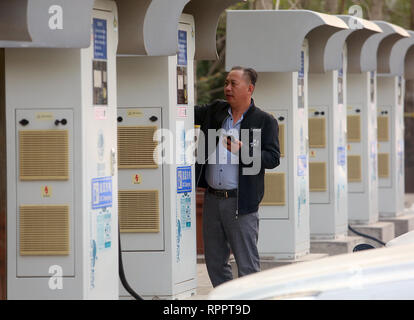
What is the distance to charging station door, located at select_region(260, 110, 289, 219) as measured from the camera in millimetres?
12609

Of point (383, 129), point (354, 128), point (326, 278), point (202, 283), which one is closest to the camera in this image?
point (326, 278)

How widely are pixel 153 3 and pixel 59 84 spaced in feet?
4.81

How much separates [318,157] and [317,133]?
296 mm

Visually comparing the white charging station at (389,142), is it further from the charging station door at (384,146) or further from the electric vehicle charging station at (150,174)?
the electric vehicle charging station at (150,174)

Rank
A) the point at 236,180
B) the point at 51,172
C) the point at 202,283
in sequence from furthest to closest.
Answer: the point at 202,283 → the point at 236,180 → the point at 51,172

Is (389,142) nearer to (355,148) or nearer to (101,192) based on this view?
(355,148)

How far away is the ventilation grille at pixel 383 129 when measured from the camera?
1788 cm

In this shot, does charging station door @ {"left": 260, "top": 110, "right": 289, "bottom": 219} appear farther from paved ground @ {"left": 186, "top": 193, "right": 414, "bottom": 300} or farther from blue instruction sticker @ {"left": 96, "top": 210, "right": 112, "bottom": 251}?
blue instruction sticker @ {"left": 96, "top": 210, "right": 112, "bottom": 251}

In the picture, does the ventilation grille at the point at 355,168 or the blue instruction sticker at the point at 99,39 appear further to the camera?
the ventilation grille at the point at 355,168

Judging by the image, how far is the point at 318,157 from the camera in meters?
14.4

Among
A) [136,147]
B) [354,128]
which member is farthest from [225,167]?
[354,128]

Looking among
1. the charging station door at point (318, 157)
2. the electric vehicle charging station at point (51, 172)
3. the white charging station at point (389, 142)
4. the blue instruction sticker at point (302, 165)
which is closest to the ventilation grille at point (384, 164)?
the white charging station at point (389, 142)

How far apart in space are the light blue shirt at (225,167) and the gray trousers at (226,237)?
0.11m

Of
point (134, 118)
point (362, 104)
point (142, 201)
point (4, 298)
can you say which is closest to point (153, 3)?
point (134, 118)
